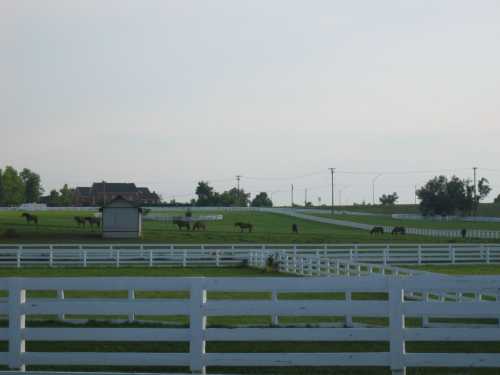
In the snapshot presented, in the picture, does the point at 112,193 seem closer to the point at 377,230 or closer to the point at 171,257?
the point at 377,230

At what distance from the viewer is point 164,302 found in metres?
7.89

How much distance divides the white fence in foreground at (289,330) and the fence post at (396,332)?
11 millimetres

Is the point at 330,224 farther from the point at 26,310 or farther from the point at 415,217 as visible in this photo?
the point at 26,310

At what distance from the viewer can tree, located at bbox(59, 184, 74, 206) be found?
155750 millimetres

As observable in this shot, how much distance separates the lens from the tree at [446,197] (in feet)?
332

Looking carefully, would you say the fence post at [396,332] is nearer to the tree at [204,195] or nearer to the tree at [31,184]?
the tree at [204,195]

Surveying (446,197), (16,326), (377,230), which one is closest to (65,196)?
(446,197)

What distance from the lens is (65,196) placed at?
156 meters

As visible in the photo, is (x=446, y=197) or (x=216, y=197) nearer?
(x=446, y=197)

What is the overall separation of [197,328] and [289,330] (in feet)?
3.21

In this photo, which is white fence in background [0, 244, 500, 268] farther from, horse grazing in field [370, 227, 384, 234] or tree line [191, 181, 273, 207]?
tree line [191, 181, 273, 207]

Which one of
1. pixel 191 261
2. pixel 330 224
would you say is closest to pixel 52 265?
pixel 191 261

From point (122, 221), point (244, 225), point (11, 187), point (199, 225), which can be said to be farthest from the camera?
point (11, 187)

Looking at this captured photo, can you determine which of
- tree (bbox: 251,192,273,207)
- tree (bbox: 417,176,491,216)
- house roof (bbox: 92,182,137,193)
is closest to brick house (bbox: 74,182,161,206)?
house roof (bbox: 92,182,137,193)
